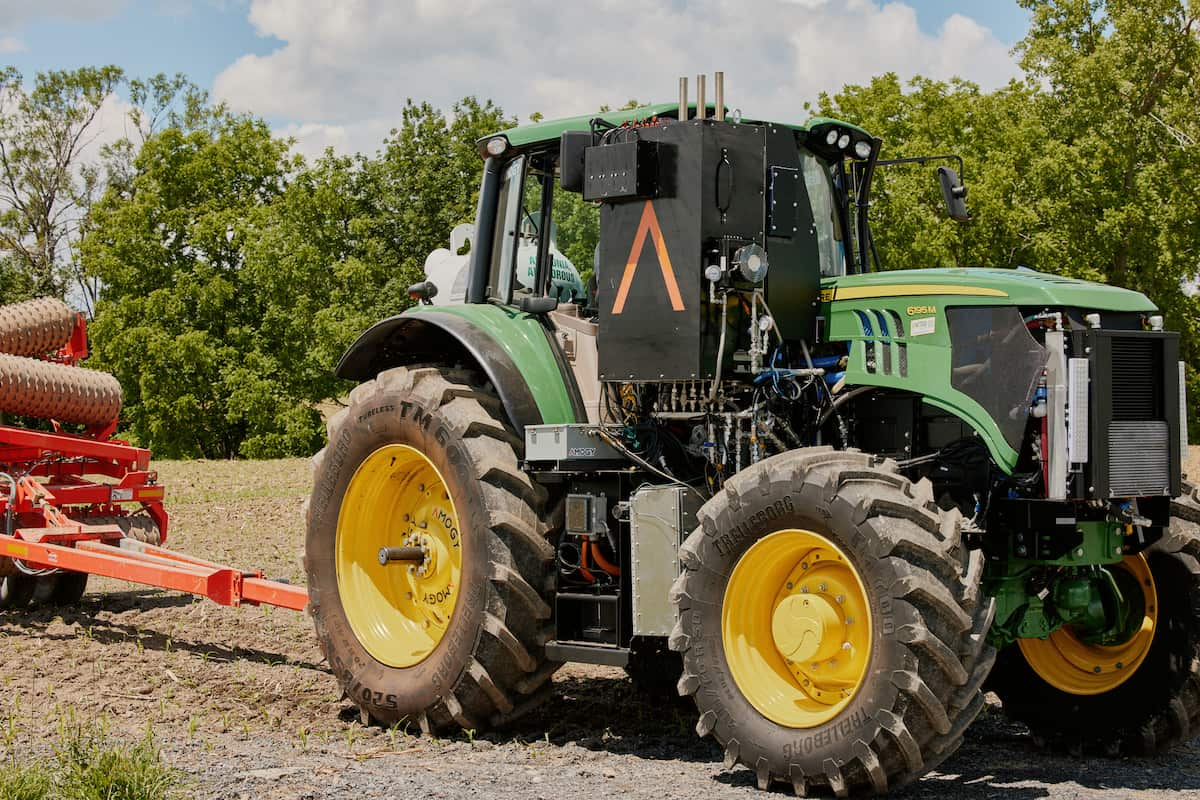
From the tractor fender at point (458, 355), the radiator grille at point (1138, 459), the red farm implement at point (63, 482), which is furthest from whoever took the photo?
the red farm implement at point (63, 482)

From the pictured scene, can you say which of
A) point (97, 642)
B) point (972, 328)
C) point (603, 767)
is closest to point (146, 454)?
point (97, 642)

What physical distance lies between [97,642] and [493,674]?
372 cm

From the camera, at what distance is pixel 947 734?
5.36m

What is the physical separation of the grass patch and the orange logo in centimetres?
297

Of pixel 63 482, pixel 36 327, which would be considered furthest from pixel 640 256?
pixel 36 327

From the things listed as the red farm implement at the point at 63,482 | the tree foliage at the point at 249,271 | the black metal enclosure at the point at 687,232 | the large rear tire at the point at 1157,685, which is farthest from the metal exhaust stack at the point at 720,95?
the tree foliage at the point at 249,271

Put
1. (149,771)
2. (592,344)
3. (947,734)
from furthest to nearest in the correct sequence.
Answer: (592,344) < (947,734) < (149,771)

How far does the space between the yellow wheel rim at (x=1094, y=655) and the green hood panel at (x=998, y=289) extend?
144cm

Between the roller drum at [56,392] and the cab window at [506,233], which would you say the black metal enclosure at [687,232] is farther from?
the roller drum at [56,392]

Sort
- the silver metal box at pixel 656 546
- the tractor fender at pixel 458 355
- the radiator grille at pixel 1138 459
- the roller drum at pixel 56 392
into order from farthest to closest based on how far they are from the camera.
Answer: the roller drum at pixel 56 392, the tractor fender at pixel 458 355, the silver metal box at pixel 656 546, the radiator grille at pixel 1138 459

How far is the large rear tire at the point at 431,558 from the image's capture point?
674cm

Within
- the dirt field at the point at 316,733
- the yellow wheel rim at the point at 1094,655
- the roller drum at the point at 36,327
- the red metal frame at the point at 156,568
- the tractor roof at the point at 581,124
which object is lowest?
the dirt field at the point at 316,733

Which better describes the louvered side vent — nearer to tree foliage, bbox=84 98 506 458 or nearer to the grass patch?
the grass patch

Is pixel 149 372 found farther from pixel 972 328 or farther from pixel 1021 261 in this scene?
pixel 972 328
